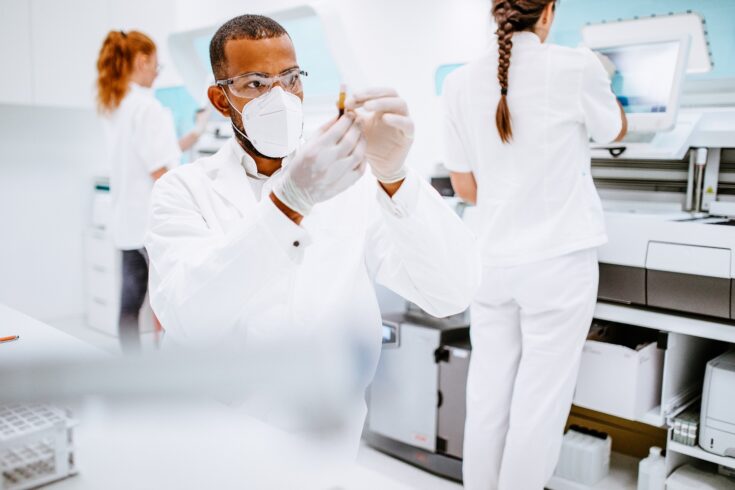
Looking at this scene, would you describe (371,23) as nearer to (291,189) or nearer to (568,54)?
(568,54)

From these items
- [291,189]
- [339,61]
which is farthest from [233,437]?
[339,61]

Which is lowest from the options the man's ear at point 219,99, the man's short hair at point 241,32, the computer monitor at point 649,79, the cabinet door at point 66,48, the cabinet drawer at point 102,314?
the cabinet drawer at point 102,314

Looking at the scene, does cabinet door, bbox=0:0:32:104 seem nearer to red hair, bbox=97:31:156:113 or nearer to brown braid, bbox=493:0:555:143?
red hair, bbox=97:31:156:113

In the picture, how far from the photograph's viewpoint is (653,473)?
2037 millimetres

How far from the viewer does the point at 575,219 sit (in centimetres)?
183

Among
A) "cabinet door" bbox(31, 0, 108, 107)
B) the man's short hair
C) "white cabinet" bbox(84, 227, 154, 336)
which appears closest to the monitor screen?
the man's short hair

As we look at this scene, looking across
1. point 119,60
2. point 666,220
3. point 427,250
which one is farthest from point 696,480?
point 119,60

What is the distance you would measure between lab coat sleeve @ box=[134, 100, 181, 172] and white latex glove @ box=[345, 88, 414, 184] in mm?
2040

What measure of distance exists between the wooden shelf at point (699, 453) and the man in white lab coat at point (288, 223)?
1270 mm

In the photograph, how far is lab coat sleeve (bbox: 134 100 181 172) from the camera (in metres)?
2.74

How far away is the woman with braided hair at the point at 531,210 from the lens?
1789 millimetres

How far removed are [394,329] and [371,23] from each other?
174cm

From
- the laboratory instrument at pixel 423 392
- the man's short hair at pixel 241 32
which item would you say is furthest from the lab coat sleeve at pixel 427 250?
the laboratory instrument at pixel 423 392

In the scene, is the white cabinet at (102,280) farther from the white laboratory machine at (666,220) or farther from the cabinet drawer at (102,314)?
the white laboratory machine at (666,220)
